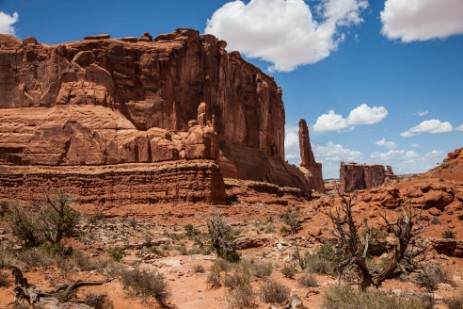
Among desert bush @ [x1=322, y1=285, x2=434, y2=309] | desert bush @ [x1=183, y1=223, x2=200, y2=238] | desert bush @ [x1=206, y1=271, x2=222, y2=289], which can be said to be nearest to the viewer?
desert bush @ [x1=322, y1=285, x2=434, y2=309]

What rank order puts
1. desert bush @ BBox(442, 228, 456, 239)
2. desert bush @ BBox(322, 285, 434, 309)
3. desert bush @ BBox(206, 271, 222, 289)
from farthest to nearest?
desert bush @ BBox(442, 228, 456, 239) → desert bush @ BBox(206, 271, 222, 289) → desert bush @ BBox(322, 285, 434, 309)

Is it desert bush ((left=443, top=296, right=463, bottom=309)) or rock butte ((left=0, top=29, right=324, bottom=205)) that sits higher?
rock butte ((left=0, top=29, right=324, bottom=205))

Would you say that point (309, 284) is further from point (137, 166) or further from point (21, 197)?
point (21, 197)

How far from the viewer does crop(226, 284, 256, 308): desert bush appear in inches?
445

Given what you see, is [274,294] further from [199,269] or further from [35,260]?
Result: [35,260]

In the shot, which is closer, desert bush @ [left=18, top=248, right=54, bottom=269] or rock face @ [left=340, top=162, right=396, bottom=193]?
desert bush @ [left=18, top=248, right=54, bottom=269]

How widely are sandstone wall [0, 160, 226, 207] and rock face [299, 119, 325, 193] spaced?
41652 millimetres

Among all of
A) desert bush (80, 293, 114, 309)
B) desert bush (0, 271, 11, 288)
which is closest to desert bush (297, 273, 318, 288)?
desert bush (80, 293, 114, 309)

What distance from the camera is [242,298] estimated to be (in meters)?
11.4

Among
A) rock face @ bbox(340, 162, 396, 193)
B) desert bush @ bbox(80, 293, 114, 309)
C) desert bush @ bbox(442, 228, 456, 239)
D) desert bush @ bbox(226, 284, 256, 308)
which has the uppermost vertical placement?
rock face @ bbox(340, 162, 396, 193)

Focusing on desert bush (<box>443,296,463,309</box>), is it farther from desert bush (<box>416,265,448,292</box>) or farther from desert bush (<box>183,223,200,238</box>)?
desert bush (<box>183,223,200,238</box>)

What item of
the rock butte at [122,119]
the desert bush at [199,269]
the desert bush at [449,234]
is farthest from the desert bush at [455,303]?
the rock butte at [122,119]

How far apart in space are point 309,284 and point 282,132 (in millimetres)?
58501

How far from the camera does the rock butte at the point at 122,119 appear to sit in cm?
3825
